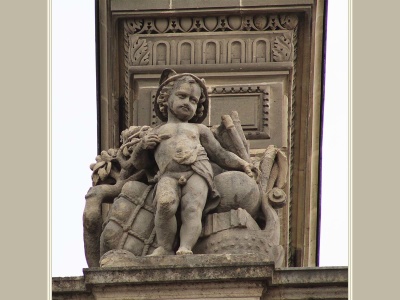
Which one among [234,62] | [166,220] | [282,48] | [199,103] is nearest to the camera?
[166,220]

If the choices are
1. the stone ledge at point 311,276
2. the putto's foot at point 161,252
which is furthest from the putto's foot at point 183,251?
the stone ledge at point 311,276

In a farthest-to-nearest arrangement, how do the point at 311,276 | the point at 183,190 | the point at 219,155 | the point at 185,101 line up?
1. the point at 185,101
2. the point at 219,155
3. the point at 183,190
4. the point at 311,276

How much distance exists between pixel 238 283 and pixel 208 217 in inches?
60.1

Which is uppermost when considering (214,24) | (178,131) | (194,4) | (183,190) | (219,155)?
(194,4)

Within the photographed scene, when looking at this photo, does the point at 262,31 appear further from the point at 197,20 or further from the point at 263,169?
the point at 263,169

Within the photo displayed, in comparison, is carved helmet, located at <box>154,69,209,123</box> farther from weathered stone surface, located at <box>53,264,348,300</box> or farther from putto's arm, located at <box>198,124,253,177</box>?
weathered stone surface, located at <box>53,264,348,300</box>

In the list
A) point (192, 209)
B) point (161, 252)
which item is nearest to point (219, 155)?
point (192, 209)

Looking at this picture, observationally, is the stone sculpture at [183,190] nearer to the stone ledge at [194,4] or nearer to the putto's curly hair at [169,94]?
the putto's curly hair at [169,94]

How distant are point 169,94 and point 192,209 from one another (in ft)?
5.09

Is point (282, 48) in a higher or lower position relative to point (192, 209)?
higher

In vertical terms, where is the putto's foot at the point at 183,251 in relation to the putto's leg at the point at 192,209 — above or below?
below

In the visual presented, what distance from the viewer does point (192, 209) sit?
23.5m

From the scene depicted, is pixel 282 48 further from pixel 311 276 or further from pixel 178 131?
pixel 311 276

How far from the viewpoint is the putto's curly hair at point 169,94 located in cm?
2449
